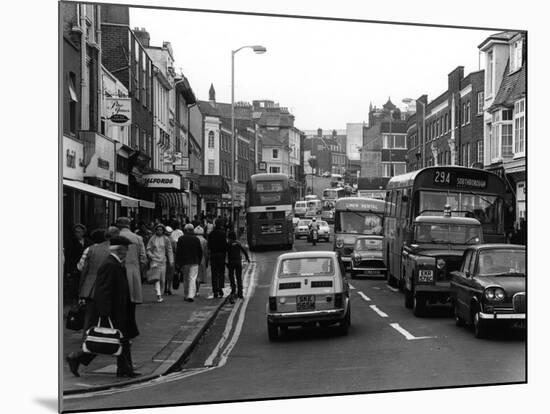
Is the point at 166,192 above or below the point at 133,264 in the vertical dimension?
above

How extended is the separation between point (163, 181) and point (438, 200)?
22.0 ft

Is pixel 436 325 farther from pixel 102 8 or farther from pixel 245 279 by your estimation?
pixel 102 8

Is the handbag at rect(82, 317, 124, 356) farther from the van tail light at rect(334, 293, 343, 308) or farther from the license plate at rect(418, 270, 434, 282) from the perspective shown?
the license plate at rect(418, 270, 434, 282)

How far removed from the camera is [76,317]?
42.0 feet

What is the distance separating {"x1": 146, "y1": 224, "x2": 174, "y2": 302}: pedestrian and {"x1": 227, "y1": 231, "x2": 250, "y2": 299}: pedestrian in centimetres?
134

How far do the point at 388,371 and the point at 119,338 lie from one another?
3870mm

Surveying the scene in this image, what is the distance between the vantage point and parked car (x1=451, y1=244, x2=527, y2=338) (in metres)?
14.6

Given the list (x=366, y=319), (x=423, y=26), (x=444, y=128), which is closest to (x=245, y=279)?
(x=366, y=319)

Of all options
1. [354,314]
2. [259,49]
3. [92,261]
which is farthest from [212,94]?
[354,314]

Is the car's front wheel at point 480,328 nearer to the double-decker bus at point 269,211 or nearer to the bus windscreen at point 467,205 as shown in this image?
the bus windscreen at point 467,205

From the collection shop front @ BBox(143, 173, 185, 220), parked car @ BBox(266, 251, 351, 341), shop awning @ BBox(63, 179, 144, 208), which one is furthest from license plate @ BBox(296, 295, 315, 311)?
shop awning @ BBox(63, 179, 144, 208)

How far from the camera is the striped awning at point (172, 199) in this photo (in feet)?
48.4

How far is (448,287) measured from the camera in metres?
17.3

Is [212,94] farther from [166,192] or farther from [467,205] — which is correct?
[467,205]
